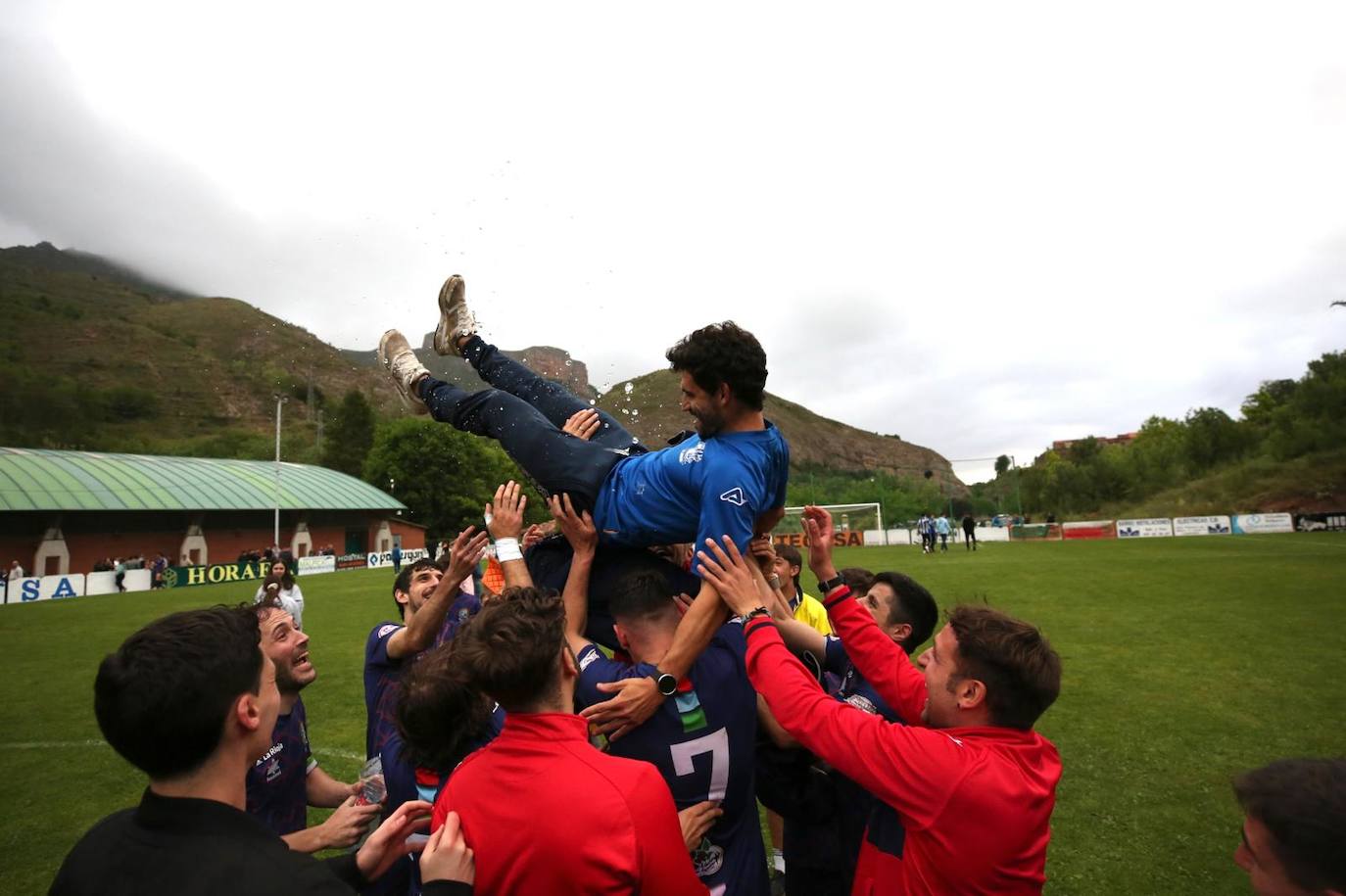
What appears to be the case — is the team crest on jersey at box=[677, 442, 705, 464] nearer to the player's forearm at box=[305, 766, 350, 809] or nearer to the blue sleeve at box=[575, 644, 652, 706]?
the blue sleeve at box=[575, 644, 652, 706]

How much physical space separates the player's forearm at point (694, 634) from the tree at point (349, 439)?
85.7 m

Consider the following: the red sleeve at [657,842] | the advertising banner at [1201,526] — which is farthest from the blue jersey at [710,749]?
the advertising banner at [1201,526]

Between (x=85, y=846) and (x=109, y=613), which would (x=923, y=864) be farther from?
(x=109, y=613)

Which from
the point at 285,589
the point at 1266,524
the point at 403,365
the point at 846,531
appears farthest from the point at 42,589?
the point at 1266,524

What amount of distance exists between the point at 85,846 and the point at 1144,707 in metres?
10.1

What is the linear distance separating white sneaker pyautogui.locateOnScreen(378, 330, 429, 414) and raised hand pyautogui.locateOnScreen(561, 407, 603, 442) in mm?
1527

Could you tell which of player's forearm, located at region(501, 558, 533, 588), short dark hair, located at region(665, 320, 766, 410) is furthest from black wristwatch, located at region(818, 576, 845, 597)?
player's forearm, located at region(501, 558, 533, 588)

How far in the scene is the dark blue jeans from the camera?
148 inches

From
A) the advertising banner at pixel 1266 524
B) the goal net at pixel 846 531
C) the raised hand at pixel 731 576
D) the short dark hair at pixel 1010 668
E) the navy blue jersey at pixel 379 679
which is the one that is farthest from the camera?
the goal net at pixel 846 531

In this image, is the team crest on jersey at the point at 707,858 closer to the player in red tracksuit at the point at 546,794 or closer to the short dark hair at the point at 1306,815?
the player in red tracksuit at the point at 546,794

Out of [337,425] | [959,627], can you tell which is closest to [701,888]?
[959,627]

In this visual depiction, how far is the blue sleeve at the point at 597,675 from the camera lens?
2727 mm

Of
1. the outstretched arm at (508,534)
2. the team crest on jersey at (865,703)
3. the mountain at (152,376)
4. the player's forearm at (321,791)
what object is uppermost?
the mountain at (152,376)

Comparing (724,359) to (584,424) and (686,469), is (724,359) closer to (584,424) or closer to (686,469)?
(686,469)
